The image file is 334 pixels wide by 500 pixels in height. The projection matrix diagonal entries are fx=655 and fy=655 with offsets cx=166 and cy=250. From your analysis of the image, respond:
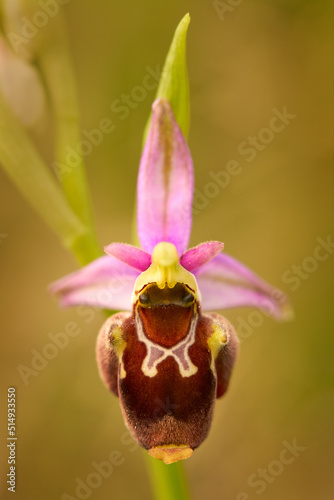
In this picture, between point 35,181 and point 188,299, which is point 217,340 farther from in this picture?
point 35,181

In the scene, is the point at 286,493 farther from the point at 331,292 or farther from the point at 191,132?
the point at 191,132

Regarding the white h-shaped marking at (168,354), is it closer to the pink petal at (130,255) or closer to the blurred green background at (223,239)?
the pink petal at (130,255)

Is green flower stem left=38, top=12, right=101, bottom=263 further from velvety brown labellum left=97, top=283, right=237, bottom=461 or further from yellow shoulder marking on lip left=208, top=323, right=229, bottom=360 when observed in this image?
yellow shoulder marking on lip left=208, top=323, right=229, bottom=360

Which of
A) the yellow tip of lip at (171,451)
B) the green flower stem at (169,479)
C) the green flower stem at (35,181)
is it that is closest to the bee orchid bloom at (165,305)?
the yellow tip of lip at (171,451)

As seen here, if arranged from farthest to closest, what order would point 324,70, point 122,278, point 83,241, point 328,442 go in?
point 324,70 < point 328,442 < point 83,241 < point 122,278

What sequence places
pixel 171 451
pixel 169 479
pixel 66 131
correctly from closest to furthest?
pixel 171 451, pixel 169 479, pixel 66 131

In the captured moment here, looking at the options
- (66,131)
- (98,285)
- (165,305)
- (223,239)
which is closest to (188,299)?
(165,305)

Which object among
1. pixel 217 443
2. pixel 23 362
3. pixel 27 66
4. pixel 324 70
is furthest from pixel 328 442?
pixel 27 66
